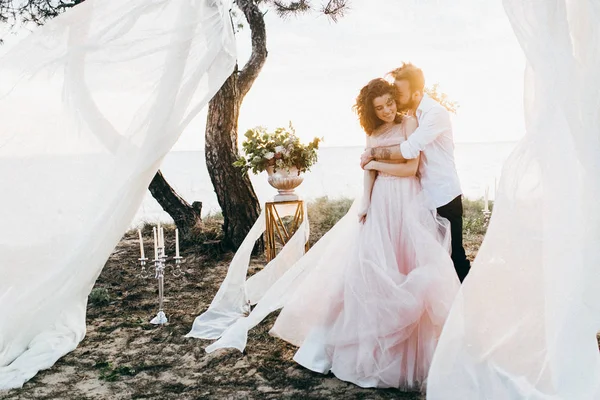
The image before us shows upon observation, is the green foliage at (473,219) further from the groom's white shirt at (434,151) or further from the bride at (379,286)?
the bride at (379,286)

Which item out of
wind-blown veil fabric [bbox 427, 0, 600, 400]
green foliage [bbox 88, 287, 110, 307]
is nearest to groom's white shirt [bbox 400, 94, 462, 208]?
wind-blown veil fabric [bbox 427, 0, 600, 400]

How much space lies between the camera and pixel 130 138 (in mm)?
3672

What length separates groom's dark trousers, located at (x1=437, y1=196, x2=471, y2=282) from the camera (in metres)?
3.59

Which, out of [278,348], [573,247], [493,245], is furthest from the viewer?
[278,348]

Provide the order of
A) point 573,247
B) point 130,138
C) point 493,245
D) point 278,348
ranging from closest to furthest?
point 573,247
point 493,245
point 130,138
point 278,348

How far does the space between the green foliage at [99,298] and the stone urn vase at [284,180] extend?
1790 mm

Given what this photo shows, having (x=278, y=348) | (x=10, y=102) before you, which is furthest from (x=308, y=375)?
(x=10, y=102)

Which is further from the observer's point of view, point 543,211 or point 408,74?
point 408,74

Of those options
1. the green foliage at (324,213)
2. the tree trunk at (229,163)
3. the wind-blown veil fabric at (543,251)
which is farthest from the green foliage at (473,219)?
the wind-blown veil fabric at (543,251)

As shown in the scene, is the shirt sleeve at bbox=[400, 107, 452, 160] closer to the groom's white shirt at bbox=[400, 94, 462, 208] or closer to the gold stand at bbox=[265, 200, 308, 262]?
the groom's white shirt at bbox=[400, 94, 462, 208]

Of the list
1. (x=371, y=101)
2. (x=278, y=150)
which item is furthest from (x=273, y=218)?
(x=371, y=101)

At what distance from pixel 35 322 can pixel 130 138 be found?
4.41ft

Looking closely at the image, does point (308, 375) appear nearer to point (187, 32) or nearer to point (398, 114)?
point (398, 114)

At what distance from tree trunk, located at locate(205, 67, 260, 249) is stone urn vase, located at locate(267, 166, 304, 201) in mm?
1315
